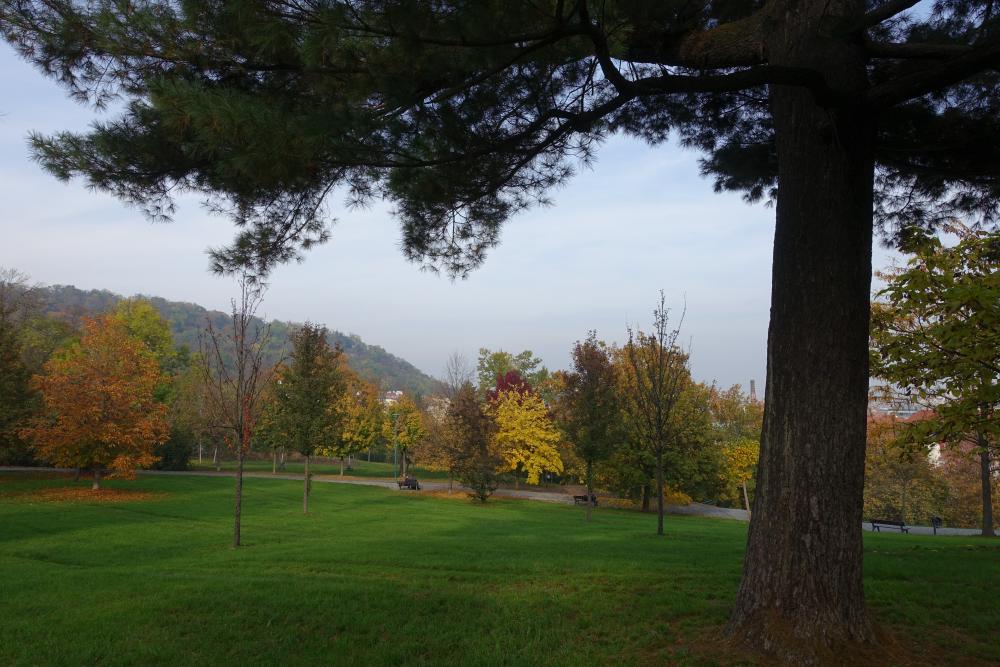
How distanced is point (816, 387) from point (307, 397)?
17696 millimetres

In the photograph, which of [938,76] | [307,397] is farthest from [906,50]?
[307,397]

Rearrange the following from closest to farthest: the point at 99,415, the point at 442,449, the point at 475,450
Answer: the point at 99,415 → the point at 475,450 → the point at 442,449

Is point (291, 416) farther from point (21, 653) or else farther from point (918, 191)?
point (918, 191)

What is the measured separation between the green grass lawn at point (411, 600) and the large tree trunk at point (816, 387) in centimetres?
70

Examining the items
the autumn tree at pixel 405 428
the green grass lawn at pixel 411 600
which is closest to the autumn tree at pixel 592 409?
the green grass lawn at pixel 411 600

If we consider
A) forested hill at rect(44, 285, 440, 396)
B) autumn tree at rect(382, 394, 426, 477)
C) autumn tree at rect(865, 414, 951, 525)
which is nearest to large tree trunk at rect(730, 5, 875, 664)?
autumn tree at rect(865, 414, 951, 525)

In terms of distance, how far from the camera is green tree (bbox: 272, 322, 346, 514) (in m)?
19.7

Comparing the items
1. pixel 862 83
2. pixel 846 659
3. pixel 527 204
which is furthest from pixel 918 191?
pixel 846 659

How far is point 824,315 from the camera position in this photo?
4.39m

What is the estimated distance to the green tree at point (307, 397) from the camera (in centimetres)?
1970

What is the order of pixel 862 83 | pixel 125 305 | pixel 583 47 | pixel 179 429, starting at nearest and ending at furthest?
pixel 862 83
pixel 583 47
pixel 179 429
pixel 125 305

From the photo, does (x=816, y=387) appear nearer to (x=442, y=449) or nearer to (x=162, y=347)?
(x=442, y=449)

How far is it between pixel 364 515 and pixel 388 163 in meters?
16.1

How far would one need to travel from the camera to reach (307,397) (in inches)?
780
